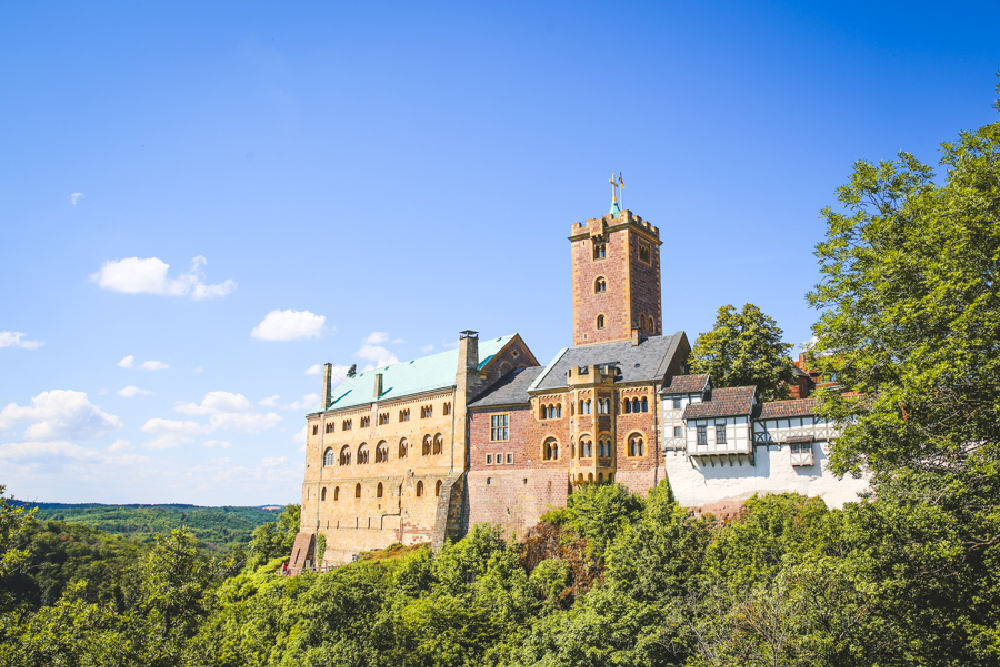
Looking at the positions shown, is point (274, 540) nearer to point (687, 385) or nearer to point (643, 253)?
point (643, 253)

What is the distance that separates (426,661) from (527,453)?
55.2 feet

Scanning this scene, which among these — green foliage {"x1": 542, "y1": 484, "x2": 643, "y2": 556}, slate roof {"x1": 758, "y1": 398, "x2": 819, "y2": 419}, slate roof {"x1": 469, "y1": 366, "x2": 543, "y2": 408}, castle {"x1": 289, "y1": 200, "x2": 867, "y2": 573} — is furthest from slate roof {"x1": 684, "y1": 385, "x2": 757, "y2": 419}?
slate roof {"x1": 469, "y1": 366, "x2": 543, "y2": 408}

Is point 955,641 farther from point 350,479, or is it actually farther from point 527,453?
point 350,479

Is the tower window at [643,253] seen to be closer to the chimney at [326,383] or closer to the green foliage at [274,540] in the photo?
the chimney at [326,383]

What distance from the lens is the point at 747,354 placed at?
155 ft

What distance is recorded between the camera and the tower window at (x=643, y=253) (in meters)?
56.2

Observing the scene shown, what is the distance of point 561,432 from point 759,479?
43.4ft

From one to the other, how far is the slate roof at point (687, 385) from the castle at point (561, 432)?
109 millimetres

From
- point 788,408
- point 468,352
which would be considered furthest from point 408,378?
point 788,408

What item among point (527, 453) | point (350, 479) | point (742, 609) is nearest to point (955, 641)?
point (742, 609)

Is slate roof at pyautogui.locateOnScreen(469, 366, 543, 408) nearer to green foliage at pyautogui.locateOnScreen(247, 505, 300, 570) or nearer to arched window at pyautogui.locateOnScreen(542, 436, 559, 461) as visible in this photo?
arched window at pyautogui.locateOnScreen(542, 436, 559, 461)

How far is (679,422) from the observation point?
44.3m

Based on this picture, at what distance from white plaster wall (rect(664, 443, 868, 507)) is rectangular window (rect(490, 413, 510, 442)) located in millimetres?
12061

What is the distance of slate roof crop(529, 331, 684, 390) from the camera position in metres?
47.3
